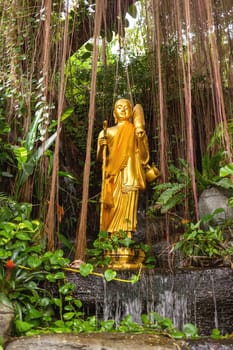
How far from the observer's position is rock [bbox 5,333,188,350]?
6.81ft

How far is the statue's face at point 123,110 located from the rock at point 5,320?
2.22m

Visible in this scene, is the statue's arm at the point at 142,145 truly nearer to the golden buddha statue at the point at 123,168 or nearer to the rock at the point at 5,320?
the golden buddha statue at the point at 123,168

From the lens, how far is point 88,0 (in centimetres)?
408

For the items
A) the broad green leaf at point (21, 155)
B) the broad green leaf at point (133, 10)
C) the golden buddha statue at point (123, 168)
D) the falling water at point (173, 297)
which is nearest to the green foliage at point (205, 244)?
the falling water at point (173, 297)

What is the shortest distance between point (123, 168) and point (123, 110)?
510mm

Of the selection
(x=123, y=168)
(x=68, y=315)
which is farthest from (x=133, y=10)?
(x=68, y=315)

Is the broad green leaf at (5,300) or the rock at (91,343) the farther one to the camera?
the broad green leaf at (5,300)

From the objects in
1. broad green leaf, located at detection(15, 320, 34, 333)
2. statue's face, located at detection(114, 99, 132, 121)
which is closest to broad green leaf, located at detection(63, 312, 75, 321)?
broad green leaf, located at detection(15, 320, 34, 333)

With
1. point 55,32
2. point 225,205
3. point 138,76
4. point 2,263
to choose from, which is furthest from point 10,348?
point 138,76

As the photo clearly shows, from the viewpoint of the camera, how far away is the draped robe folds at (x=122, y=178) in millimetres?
4000

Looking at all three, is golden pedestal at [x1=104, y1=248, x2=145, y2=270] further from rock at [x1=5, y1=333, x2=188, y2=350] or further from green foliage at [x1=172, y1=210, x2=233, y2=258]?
rock at [x1=5, y1=333, x2=188, y2=350]

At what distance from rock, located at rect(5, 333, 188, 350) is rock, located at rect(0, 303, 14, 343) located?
6 cm

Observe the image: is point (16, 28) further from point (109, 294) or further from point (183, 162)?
point (109, 294)

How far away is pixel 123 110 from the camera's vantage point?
427 centimetres
